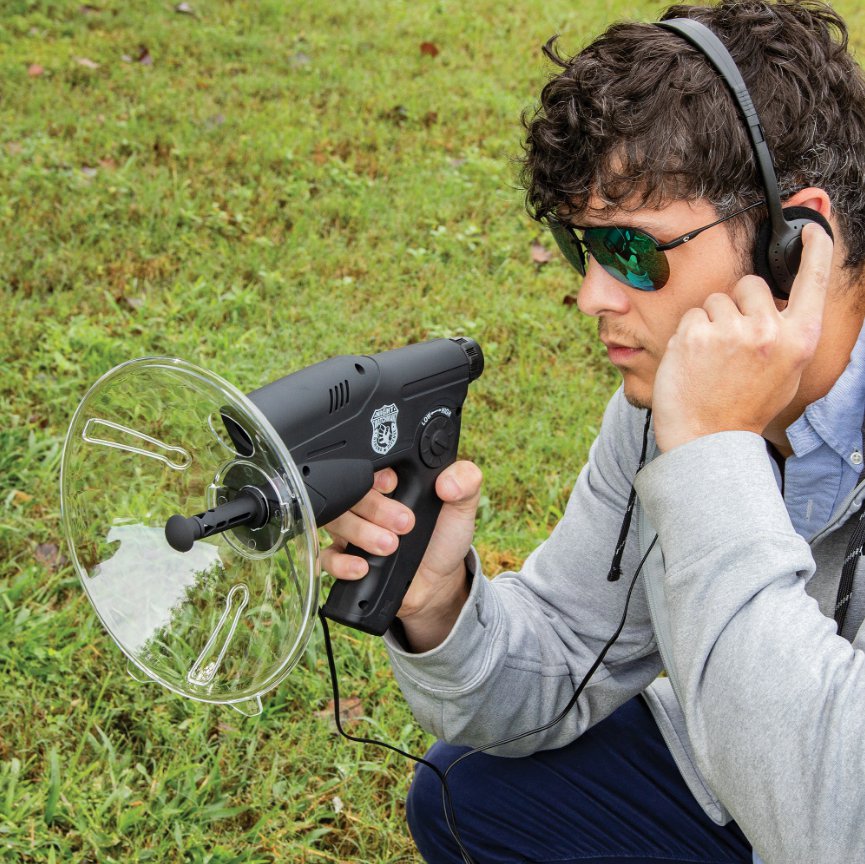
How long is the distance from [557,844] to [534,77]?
6.34 m

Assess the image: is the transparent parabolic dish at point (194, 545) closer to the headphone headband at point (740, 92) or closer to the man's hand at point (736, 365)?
the man's hand at point (736, 365)

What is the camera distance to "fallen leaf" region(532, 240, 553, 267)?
5848mm

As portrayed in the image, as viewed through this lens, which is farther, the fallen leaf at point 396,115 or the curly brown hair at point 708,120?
the fallen leaf at point 396,115

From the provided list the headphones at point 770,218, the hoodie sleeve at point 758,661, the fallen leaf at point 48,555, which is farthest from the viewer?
the fallen leaf at point 48,555

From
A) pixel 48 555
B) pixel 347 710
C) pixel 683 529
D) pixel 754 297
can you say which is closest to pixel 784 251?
pixel 754 297

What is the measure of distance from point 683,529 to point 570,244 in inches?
35.2

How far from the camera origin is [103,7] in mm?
7930

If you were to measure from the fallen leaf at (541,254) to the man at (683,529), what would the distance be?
10.7 feet

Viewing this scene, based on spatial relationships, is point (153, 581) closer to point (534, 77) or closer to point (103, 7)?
point (534, 77)

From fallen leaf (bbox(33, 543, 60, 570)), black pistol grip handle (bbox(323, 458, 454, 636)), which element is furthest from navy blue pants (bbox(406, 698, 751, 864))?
fallen leaf (bbox(33, 543, 60, 570))

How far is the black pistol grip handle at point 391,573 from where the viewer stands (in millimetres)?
2135

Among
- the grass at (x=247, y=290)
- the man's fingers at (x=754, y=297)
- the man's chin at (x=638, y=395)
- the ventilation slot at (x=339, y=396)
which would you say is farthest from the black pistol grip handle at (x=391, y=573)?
the grass at (x=247, y=290)

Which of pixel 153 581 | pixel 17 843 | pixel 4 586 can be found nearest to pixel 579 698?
pixel 153 581

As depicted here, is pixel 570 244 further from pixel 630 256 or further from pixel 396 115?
pixel 396 115
